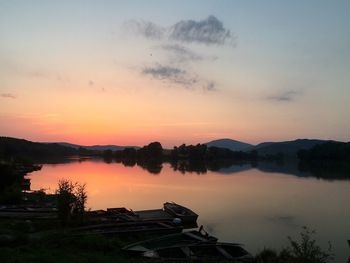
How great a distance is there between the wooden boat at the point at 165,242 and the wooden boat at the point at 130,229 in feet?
5.42

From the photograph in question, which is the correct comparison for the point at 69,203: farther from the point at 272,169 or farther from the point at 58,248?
the point at 272,169

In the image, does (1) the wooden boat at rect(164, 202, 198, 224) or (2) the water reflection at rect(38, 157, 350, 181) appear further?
(2) the water reflection at rect(38, 157, 350, 181)

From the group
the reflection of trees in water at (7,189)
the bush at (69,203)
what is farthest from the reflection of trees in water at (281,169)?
the bush at (69,203)

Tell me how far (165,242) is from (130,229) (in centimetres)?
308

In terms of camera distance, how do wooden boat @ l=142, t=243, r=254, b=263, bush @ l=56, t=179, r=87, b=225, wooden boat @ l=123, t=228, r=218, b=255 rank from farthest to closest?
bush @ l=56, t=179, r=87, b=225 → wooden boat @ l=123, t=228, r=218, b=255 → wooden boat @ l=142, t=243, r=254, b=263

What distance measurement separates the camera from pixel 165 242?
702 inches

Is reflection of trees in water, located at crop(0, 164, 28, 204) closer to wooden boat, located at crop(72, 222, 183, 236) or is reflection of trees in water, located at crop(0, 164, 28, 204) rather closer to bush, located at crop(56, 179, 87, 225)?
bush, located at crop(56, 179, 87, 225)

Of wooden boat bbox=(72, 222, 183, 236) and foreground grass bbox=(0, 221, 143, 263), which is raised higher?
foreground grass bbox=(0, 221, 143, 263)

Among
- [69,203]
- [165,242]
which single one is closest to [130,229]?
[165,242]

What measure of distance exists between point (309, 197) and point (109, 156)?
161652mm

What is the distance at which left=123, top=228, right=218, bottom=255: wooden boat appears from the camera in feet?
50.3

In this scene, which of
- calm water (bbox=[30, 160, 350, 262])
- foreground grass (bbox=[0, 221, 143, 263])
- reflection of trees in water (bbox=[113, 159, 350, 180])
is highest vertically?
reflection of trees in water (bbox=[113, 159, 350, 180])

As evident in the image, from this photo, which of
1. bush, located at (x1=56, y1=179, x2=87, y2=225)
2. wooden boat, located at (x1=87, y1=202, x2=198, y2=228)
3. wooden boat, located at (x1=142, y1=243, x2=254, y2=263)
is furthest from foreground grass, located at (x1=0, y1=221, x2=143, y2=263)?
→ wooden boat, located at (x1=87, y1=202, x2=198, y2=228)

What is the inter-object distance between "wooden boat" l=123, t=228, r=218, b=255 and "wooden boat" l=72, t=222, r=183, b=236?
1651 mm
